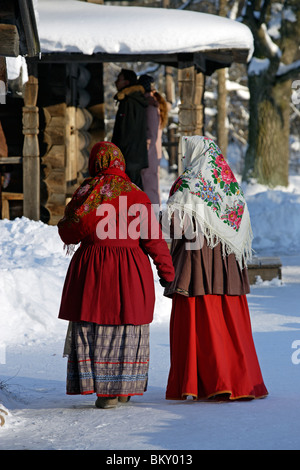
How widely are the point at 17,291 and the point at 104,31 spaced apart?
3.91 m

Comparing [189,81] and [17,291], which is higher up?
[189,81]

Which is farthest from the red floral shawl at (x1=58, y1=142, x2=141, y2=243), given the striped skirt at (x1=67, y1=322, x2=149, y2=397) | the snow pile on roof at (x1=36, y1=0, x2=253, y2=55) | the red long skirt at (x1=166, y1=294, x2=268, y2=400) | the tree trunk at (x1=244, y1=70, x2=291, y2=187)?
the tree trunk at (x1=244, y1=70, x2=291, y2=187)

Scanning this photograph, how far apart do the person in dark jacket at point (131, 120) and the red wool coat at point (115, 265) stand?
5.87m

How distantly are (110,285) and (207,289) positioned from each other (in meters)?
0.72

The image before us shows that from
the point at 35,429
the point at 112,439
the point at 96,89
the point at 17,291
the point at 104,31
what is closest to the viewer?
the point at 112,439

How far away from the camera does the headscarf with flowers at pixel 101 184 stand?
5.35 m

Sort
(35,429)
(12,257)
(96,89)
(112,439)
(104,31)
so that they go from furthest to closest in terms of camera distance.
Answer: (96,89) → (104,31) → (12,257) → (35,429) → (112,439)

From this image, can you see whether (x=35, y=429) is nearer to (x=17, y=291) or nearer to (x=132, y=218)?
(x=132, y=218)

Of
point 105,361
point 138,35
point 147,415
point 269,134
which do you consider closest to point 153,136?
point 138,35

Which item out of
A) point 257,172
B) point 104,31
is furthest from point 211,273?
point 257,172

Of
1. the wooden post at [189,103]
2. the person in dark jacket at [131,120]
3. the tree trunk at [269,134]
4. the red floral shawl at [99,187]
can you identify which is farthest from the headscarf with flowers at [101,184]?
the tree trunk at [269,134]

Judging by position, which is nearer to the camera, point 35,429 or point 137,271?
point 35,429

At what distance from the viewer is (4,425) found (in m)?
4.86

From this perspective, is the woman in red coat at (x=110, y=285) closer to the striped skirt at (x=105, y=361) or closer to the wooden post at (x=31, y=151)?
the striped skirt at (x=105, y=361)
